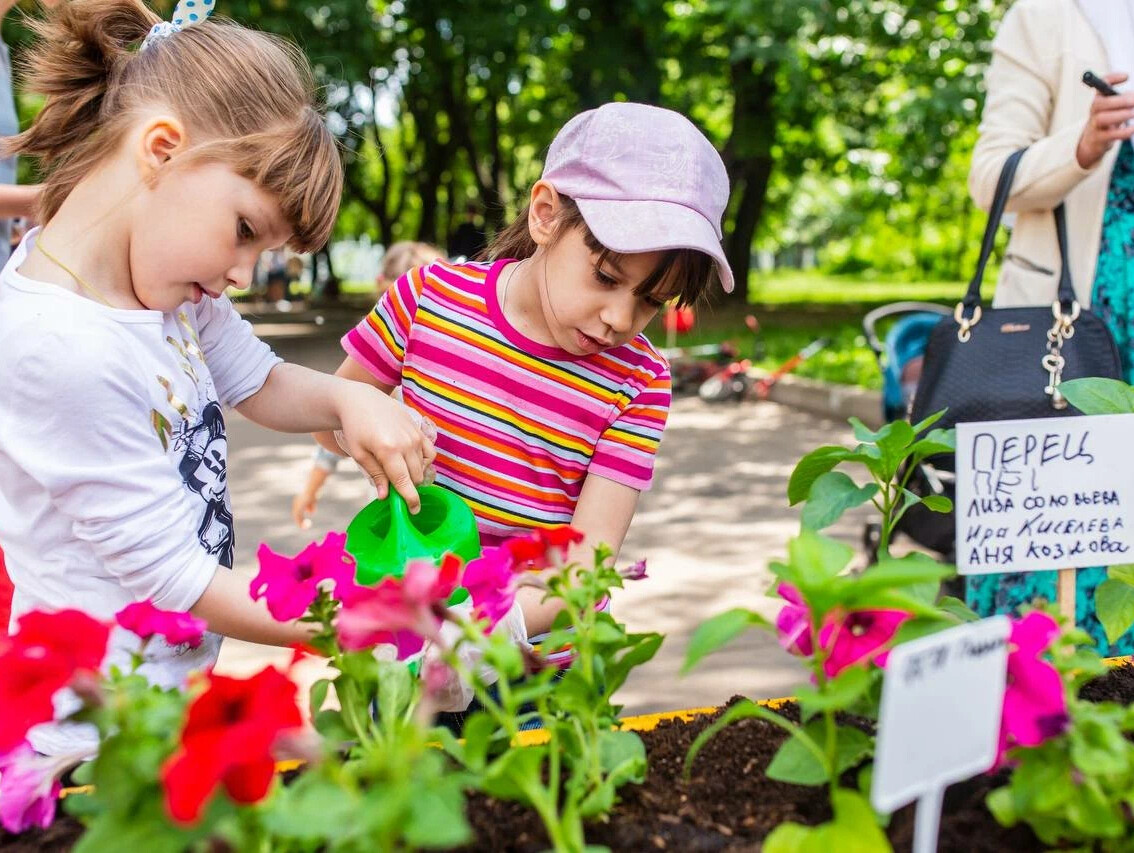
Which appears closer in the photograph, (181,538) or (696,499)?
(181,538)

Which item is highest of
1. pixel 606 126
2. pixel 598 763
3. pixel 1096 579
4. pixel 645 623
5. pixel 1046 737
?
pixel 606 126

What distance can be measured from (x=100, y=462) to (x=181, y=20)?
0.63 metres

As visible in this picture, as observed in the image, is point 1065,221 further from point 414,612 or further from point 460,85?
point 460,85

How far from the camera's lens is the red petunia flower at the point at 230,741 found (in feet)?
1.95

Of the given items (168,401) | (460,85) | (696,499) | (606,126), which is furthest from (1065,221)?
(460,85)

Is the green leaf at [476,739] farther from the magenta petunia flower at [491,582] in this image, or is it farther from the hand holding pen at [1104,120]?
the hand holding pen at [1104,120]

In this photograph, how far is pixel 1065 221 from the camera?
7.50 ft

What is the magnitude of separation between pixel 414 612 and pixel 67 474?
1.64 feet

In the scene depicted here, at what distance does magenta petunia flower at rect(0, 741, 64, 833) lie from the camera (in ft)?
3.19

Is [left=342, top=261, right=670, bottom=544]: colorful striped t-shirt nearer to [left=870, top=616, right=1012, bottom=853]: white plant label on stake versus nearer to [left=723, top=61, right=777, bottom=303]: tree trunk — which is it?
[left=870, top=616, right=1012, bottom=853]: white plant label on stake

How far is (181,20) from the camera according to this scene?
144cm

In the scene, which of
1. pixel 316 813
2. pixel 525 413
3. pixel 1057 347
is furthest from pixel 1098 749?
pixel 1057 347

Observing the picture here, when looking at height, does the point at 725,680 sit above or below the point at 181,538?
below

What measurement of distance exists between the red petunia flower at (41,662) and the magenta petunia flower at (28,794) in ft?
0.86
